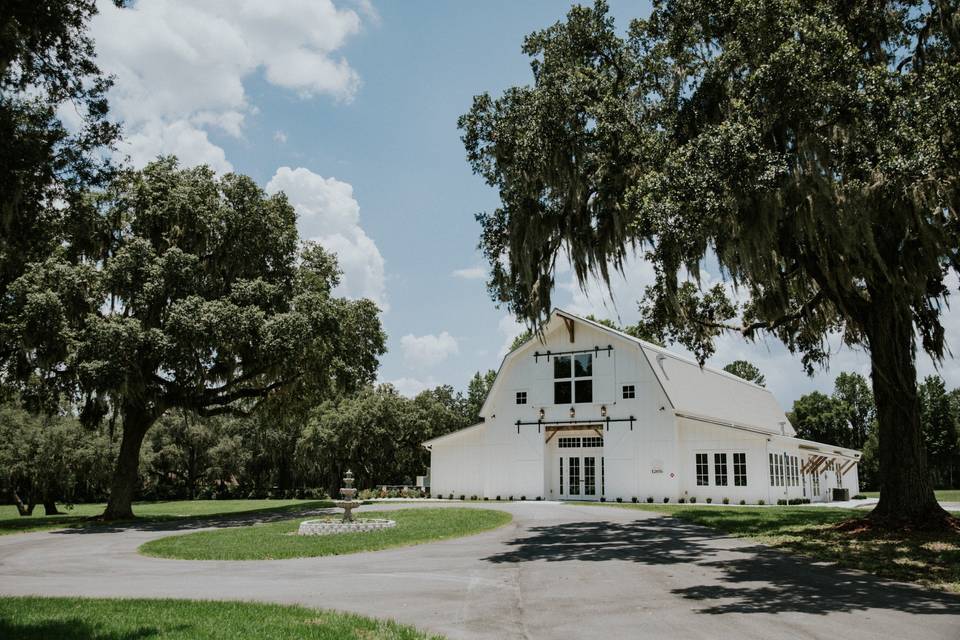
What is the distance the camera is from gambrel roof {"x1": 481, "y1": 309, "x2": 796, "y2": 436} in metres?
28.4

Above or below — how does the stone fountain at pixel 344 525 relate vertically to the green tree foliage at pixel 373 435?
below

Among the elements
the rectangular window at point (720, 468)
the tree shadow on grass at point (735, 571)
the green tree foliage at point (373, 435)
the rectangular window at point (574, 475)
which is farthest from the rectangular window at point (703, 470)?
the green tree foliage at point (373, 435)

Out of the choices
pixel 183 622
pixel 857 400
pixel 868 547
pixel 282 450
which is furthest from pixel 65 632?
pixel 857 400

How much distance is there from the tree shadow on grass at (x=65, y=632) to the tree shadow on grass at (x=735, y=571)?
5.27 metres

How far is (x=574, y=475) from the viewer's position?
29.7m

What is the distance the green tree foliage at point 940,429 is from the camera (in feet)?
172

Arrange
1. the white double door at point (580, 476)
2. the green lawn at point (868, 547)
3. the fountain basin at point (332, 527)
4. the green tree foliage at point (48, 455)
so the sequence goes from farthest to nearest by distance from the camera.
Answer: the white double door at point (580, 476)
the green tree foliage at point (48, 455)
the fountain basin at point (332, 527)
the green lawn at point (868, 547)

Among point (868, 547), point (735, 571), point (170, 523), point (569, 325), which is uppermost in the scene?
point (569, 325)

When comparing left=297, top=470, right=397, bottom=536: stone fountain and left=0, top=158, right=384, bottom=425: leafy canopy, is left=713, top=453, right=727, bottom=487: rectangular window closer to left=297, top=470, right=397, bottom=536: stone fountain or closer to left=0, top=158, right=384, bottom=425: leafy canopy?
left=0, top=158, right=384, bottom=425: leafy canopy

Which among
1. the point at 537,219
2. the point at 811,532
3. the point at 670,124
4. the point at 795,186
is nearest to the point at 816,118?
the point at 795,186

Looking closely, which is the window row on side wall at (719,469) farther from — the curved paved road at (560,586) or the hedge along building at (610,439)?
the curved paved road at (560,586)

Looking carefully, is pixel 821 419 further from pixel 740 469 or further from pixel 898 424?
pixel 898 424

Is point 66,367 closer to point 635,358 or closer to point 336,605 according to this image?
point 336,605

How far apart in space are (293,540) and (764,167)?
36.8 feet
